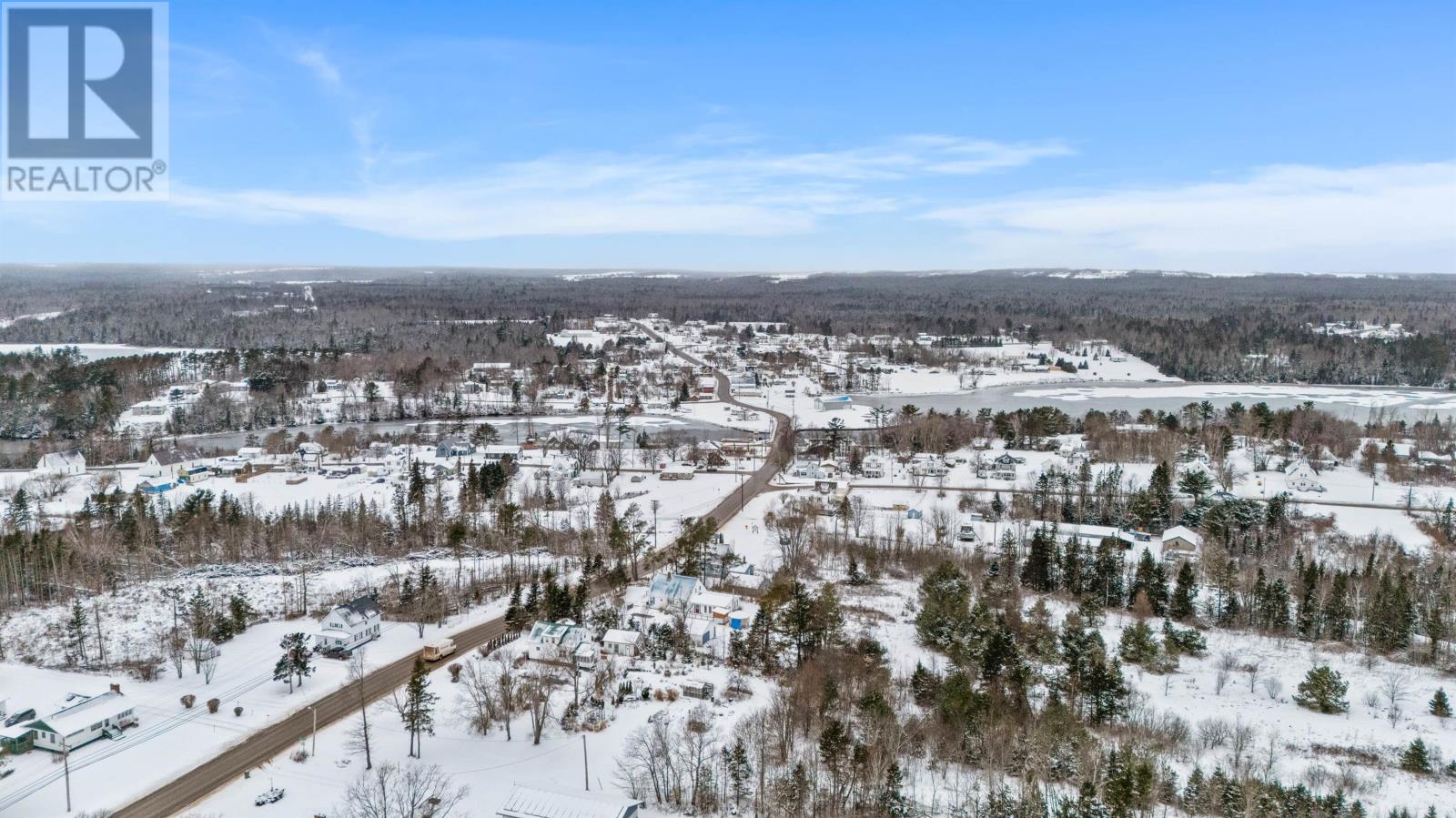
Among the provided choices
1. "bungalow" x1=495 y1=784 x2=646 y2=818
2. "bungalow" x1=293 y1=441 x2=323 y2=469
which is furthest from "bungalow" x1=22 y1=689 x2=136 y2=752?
"bungalow" x1=293 y1=441 x2=323 y2=469

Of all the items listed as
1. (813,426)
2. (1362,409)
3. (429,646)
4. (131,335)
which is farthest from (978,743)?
(131,335)

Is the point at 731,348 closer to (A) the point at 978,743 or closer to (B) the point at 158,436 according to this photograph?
(B) the point at 158,436

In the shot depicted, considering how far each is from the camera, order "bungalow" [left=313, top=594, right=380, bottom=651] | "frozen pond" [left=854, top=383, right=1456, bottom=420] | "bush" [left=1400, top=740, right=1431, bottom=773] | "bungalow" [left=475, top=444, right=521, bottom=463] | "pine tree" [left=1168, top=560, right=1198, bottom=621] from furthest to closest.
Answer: "frozen pond" [left=854, top=383, right=1456, bottom=420], "bungalow" [left=475, top=444, right=521, bottom=463], "pine tree" [left=1168, top=560, right=1198, bottom=621], "bungalow" [left=313, top=594, right=380, bottom=651], "bush" [left=1400, top=740, right=1431, bottom=773]

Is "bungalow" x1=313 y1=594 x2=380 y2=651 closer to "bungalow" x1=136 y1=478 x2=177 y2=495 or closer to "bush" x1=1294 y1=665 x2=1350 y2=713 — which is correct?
"bungalow" x1=136 y1=478 x2=177 y2=495

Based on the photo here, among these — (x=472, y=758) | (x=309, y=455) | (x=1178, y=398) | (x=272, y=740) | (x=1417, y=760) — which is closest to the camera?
(x=1417, y=760)

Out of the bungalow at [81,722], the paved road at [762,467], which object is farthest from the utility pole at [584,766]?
the paved road at [762,467]

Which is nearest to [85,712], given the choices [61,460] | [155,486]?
[155,486]

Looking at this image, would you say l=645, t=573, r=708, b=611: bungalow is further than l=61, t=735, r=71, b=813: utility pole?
Yes

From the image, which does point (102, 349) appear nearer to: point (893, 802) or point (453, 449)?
point (453, 449)
